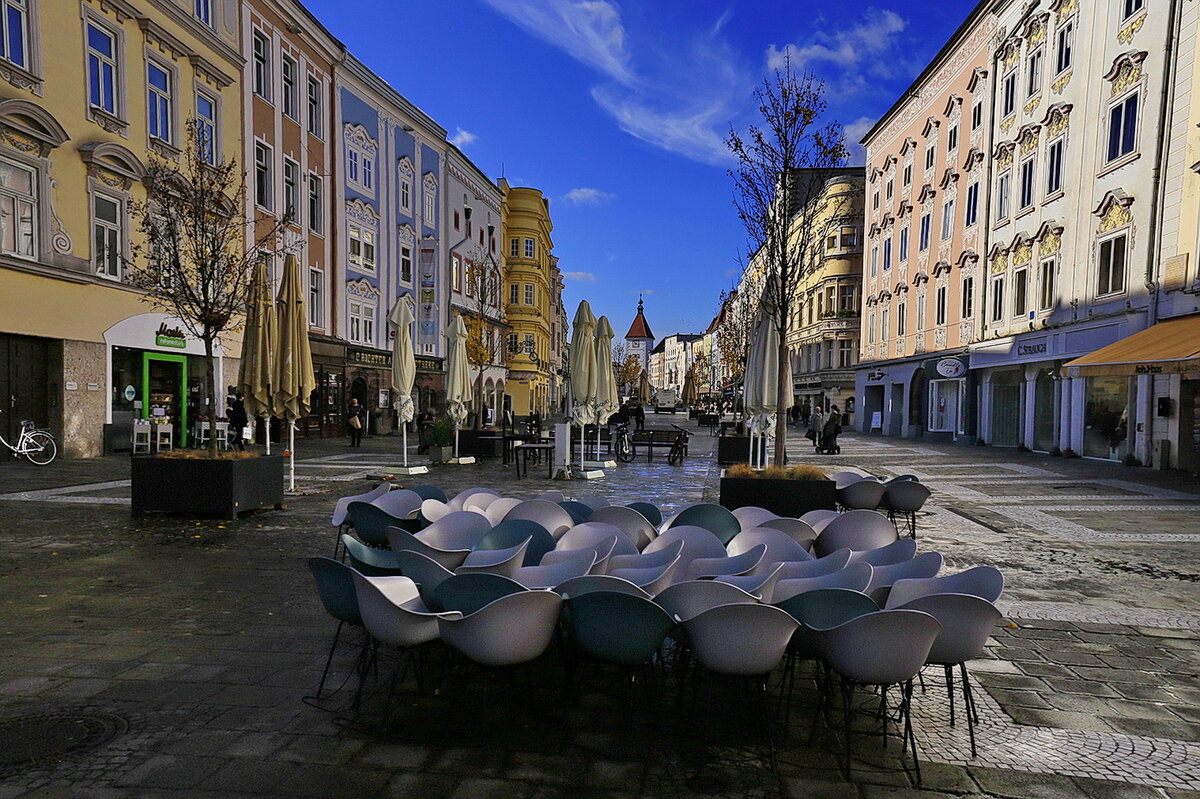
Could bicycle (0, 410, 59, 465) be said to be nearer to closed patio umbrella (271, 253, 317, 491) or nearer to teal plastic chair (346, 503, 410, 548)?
closed patio umbrella (271, 253, 317, 491)

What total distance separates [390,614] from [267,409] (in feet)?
28.7

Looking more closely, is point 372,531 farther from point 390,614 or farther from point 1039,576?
point 1039,576

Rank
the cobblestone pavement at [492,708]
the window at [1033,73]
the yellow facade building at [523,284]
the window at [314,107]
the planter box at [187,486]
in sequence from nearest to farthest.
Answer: the cobblestone pavement at [492,708], the planter box at [187,486], the window at [1033,73], the window at [314,107], the yellow facade building at [523,284]

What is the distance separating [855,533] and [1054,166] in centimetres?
2212

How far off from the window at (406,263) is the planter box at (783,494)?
93.0 ft

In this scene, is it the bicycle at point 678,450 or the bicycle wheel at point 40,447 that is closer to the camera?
the bicycle wheel at point 40,447

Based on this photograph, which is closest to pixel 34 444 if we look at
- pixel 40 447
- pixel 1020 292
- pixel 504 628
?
pixel 40 447

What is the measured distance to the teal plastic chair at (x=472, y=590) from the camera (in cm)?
341

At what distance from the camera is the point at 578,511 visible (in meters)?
5.91

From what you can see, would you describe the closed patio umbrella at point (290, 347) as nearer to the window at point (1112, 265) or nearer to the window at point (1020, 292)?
the window at point (1112, 265)

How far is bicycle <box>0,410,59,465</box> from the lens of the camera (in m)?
14.8

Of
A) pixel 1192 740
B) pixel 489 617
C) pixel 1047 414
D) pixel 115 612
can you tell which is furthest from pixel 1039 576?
pixel 1047 414

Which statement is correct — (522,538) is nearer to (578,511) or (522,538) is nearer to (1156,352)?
(578,511)

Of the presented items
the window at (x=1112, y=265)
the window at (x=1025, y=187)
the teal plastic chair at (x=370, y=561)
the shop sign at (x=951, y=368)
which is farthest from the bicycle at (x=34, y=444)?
the shop sign at (x=951, y=368)
